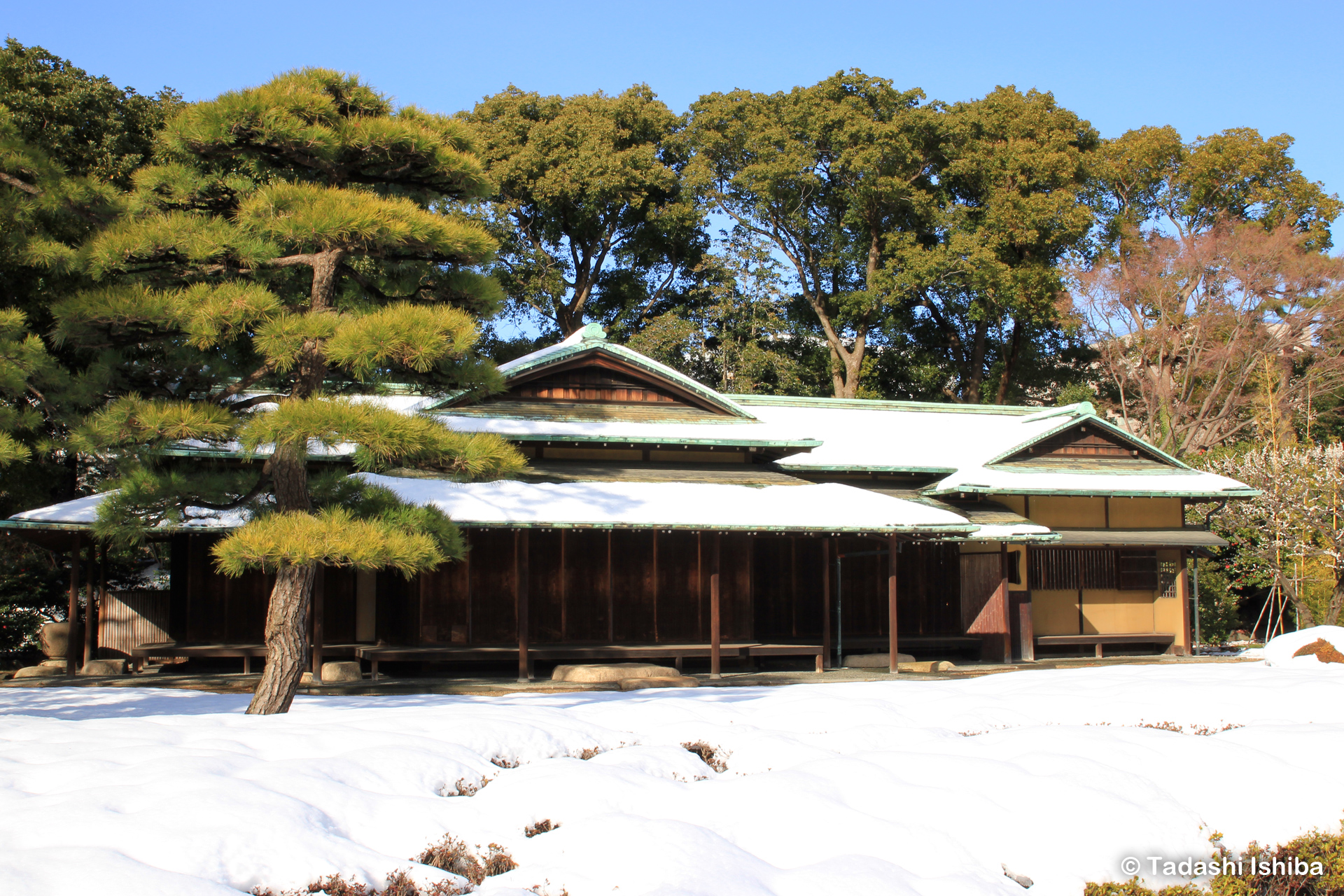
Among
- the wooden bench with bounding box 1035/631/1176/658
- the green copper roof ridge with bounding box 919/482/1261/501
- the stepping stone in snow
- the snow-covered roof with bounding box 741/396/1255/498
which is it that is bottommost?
the wooden bench with bounding box 1035/631/1176/658

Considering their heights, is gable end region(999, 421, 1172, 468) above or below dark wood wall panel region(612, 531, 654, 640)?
above

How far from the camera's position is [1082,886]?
6.00 metres

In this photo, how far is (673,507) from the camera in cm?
1427

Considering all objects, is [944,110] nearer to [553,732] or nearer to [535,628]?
[535,628]

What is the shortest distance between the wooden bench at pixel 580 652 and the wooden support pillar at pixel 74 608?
3975mm

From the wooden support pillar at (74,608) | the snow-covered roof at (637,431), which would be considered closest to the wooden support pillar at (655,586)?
the snow-covered roof at (637,431)

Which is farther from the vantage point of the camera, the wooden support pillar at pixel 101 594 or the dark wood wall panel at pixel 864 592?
the dark wood wall panel at pixel 864 592

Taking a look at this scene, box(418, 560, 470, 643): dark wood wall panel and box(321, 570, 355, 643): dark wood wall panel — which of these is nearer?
box(418, 560, 470, 643): dark wood wall panel

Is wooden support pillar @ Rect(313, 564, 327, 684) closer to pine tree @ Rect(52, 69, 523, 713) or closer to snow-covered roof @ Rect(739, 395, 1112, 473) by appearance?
pine tree @ Rect(52, 69, 523, 713)

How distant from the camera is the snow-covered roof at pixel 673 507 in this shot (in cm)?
1350

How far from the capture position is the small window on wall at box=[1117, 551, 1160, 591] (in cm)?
1873

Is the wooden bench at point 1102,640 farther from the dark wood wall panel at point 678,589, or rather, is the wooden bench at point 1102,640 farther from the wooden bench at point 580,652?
the dark wood wall panel at point 678,589

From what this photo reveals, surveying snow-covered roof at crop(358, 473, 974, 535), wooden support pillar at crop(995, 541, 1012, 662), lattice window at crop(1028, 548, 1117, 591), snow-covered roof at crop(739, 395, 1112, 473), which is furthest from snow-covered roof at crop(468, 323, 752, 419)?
lattice window at crop(1028, 548, 1117, 591)

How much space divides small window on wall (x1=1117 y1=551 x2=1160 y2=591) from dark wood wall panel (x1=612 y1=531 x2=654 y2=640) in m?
9.21
